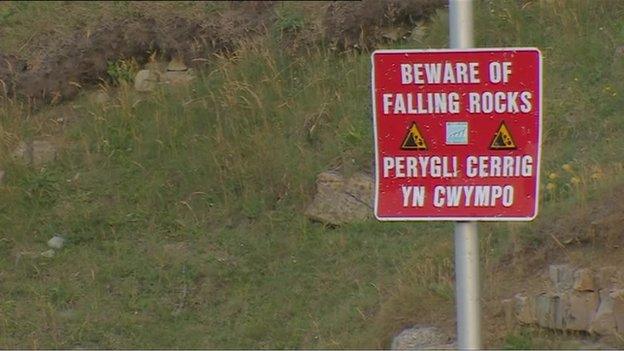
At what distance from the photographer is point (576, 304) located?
5891 millimetres

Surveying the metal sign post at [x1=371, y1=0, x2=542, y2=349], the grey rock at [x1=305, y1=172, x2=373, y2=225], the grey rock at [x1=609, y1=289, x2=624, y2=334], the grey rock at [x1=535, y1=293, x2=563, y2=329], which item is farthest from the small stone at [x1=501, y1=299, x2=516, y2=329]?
the metal sign post at [x1=371, y1=0, x2=542, y2=349]

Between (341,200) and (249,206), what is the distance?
70 cm

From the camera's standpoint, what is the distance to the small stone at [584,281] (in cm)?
591

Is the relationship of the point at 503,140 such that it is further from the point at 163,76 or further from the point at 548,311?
the point at 163,76

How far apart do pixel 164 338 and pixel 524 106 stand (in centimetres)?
419

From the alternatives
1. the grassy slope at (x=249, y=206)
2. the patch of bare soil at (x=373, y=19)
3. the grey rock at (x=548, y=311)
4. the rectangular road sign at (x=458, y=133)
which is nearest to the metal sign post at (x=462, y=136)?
the rectangular road sign at (x=458, y=133)

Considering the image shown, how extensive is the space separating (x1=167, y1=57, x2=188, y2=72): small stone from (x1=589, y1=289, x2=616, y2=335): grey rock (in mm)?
5001

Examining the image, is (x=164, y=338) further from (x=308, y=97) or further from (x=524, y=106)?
(x=524, y=106)

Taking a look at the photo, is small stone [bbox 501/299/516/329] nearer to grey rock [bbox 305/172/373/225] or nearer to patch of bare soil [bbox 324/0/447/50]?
grey rock [bbox 305/172/373/225]

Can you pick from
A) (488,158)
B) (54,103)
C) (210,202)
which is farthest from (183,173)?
(488,158)

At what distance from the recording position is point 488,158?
337 centimetres

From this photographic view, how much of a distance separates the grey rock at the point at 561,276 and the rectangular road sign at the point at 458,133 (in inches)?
109

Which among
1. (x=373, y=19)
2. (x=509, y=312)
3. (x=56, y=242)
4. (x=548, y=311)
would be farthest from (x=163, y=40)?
(x=548, y=311)

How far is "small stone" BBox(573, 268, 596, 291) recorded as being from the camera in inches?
233
